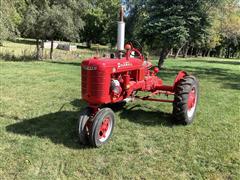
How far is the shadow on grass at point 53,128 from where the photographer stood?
488 cm

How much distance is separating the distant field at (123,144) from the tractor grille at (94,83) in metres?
0.78

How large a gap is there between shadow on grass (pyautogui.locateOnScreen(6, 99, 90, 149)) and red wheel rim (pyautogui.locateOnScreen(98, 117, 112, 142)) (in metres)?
0.35

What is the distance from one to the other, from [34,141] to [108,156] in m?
1.23

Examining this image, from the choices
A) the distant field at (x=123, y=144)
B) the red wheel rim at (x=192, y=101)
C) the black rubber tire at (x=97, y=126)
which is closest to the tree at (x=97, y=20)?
the distant field at (x=123, y=144)

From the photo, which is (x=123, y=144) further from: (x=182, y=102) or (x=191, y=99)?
(x=191, y=99)

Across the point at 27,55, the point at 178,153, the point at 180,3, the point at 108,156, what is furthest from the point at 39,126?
the point at 27,55

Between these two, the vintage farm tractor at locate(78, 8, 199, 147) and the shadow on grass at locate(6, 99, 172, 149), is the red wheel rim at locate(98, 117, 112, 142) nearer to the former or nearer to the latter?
the vintage farm tractor at locate(78, 8, 199, 147)

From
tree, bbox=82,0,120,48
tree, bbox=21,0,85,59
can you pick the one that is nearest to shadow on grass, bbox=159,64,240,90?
tree, bbox=21,0,85,59

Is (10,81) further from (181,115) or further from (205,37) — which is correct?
(205,37)

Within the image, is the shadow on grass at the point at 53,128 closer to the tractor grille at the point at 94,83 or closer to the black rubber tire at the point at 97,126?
the black rubber tire at the point at 97,126

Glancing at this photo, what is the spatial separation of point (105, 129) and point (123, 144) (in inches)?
14.1

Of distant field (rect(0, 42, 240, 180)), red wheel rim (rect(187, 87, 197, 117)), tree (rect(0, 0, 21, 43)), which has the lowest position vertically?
distant field (rect(0, 42, 240, 180))

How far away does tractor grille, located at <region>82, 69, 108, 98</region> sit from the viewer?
4660mm

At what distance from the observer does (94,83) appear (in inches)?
184
